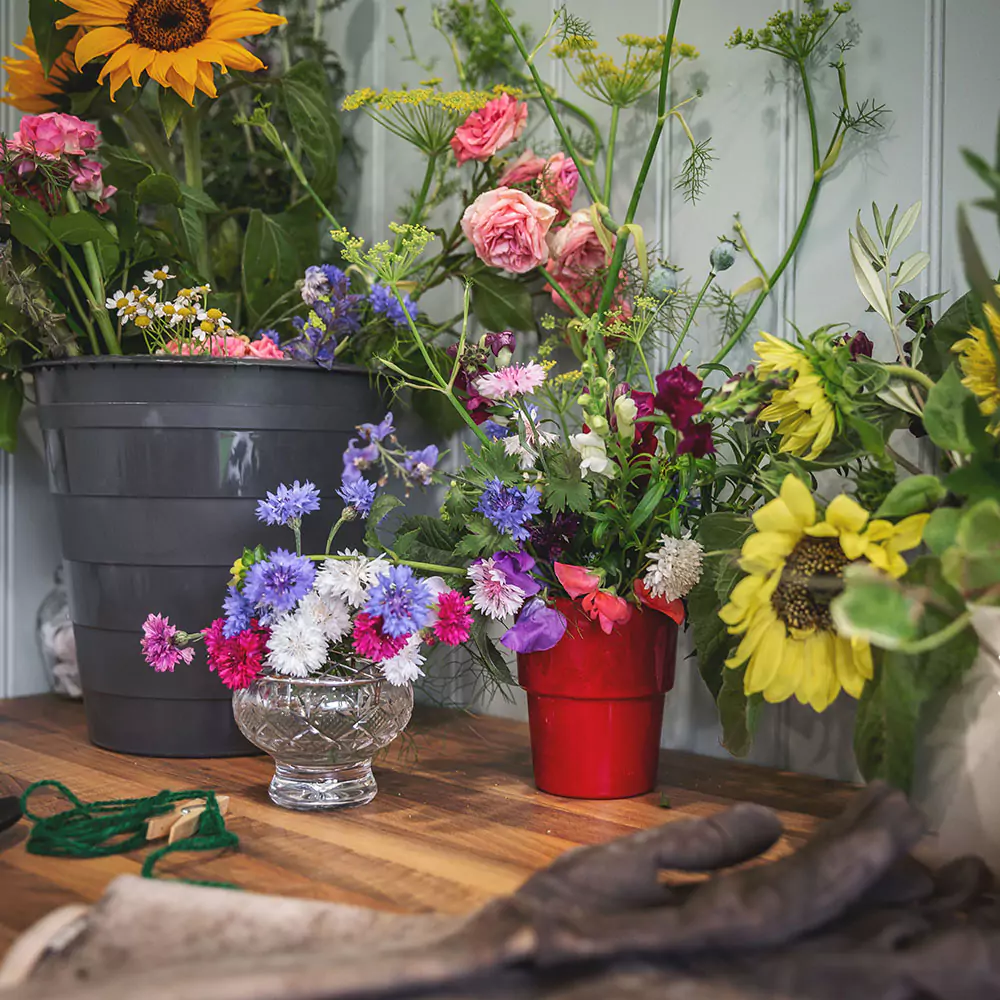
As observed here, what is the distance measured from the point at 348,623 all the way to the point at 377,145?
773mm

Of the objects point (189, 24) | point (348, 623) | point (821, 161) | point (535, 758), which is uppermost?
point (189, 24)

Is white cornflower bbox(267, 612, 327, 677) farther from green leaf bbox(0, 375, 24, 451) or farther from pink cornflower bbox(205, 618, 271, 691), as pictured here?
green leaf bbox(0, 375, 24, 451)

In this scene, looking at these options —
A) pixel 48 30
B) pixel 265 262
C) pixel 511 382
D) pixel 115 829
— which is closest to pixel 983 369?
pixel 511 382

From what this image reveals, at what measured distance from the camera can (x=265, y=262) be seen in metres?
1.23

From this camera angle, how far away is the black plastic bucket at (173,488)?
3.28 feet

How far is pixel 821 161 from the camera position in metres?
0.96

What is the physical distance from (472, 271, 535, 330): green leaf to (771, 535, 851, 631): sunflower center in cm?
54

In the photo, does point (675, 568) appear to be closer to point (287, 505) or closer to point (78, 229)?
point (287, 505)

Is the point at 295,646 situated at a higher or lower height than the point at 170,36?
lower

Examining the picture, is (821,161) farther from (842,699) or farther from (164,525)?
(164,525)

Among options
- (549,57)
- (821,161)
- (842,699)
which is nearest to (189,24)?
(549,57)

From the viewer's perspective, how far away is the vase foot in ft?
2.81

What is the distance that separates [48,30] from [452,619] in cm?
79

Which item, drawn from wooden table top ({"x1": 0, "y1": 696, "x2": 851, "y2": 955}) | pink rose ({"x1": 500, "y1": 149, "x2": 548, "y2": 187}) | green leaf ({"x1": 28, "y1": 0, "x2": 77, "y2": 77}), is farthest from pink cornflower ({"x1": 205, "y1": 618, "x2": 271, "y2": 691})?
green leaf ({"x1": 28, "y1": 0, "x2": 77, "y2": 77})
